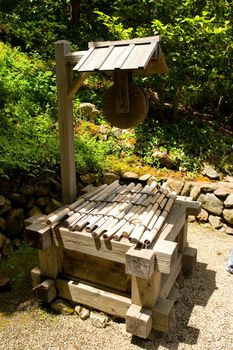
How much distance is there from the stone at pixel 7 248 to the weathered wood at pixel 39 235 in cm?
131

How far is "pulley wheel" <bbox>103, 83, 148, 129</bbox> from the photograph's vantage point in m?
3.70

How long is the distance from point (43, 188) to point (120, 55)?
109 inches

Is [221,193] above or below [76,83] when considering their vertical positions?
below

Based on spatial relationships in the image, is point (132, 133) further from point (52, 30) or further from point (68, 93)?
point (52, 30)

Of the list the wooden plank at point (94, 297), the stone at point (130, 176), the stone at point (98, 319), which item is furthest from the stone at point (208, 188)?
the stone at point (98, 319)

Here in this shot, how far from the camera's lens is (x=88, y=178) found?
5.85 metres

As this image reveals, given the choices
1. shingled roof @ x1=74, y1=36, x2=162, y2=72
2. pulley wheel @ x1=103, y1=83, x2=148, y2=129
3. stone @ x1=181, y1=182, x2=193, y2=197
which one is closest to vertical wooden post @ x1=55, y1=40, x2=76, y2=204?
shingled roof @ x1=74, y1=36, x2=162, y2=72

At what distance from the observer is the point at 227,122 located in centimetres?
984

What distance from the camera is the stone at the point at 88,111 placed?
293 inches

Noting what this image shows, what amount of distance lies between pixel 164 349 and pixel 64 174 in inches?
92.3

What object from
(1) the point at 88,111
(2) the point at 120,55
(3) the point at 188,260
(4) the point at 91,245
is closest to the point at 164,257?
(4) the point at 91,245

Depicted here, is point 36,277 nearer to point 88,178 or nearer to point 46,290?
point 46,290

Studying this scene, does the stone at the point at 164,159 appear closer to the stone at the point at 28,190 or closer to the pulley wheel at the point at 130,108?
the stone at the point at 28,190

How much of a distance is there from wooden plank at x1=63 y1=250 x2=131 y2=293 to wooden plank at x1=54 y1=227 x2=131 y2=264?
0.58ft
